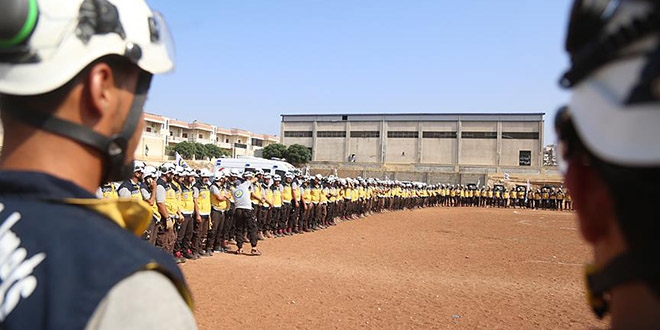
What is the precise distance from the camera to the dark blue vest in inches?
40.4

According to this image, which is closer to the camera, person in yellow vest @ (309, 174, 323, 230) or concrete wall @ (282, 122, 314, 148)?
person in yellow vest @ (309, 174, 323, 230)

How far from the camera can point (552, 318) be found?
268 inches

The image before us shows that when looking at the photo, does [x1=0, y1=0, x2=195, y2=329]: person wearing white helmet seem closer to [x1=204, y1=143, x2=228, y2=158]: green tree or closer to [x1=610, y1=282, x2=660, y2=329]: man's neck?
[x1=610, y1=282, x2=660, y2=329]: man's neck

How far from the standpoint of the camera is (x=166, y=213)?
9.75 meters

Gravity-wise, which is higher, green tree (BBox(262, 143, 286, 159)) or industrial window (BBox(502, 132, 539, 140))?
industrial window (BBox(502, 132, 539, 140))

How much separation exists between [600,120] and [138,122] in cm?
128

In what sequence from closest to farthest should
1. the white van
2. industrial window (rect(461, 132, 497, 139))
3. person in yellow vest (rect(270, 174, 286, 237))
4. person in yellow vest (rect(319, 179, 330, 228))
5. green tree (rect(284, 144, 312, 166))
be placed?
person in yellow vest (rect(270, 174, 286, 237)) → person in yellow vest (rect(319, 179, 330, 228)) → the white van → industrial window (rect(461, 132, 497, 139)) → green tree (rect(284, 144, 312, 166))

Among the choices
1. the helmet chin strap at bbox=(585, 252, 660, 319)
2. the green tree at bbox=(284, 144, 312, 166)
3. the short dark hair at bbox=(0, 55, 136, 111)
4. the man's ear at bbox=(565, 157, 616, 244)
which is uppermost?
the green tree at bbox=(284, 144, 312, 166)

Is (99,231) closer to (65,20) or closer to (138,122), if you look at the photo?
(138,122)

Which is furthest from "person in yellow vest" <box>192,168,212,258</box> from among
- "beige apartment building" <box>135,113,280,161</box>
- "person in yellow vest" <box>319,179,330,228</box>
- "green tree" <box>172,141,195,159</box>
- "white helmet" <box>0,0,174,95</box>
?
"green tree" <box>172,141,195,159</box>

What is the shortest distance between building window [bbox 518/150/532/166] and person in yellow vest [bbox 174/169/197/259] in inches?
2411

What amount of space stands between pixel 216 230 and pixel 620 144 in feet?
38.5

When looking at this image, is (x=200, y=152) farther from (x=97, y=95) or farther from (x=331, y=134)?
(x=97, y=95)

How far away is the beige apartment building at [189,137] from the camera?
64000mm
